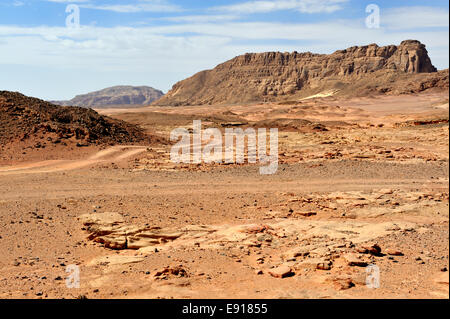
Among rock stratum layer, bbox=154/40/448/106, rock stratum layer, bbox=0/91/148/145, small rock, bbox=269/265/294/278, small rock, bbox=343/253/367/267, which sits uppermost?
rock stratum layer, bbox=154/40/448/106

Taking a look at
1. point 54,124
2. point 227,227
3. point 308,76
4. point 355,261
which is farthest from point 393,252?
point 308,76

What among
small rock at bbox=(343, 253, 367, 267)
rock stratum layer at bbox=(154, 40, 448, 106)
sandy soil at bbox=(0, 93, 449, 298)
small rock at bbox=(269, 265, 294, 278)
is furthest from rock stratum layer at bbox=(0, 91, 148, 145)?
rock stratum layer at bbox=(154, 40, 448, 106)

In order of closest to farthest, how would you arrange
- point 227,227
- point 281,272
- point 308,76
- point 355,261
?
point 281,272
point 355,261
point 227,227
point 308,76

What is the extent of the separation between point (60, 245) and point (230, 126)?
32.0 meters

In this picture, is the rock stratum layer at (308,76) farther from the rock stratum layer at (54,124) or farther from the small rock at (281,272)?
the small rock at (281,272)

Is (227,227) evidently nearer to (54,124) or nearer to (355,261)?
(355,261)

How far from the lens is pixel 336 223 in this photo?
959 cm

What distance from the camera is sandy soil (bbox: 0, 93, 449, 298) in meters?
6.60

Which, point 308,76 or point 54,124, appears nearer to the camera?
point 54,124

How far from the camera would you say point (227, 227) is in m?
9.73

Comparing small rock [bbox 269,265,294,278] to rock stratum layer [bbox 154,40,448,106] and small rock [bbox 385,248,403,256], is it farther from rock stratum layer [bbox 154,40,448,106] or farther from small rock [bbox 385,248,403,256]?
rock stratum layer [bbox 154,40,448,106]

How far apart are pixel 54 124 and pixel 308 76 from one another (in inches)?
3702

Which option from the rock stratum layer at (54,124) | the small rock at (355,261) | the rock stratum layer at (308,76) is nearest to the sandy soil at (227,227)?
the small rock at (355,261)

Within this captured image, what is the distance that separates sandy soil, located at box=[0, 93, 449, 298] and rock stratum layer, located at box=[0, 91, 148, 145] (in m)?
3.66
